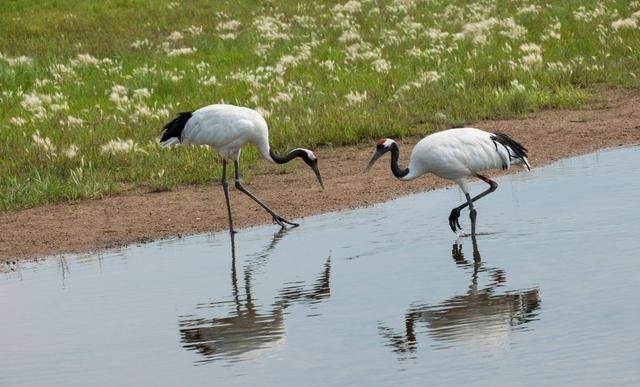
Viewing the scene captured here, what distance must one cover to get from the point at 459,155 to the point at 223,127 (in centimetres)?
299

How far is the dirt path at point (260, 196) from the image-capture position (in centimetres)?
1284

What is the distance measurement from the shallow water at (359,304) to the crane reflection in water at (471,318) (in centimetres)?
2

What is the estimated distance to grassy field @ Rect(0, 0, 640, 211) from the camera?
1606 cm

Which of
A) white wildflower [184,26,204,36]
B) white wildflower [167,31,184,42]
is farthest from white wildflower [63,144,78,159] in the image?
white wildflower [184,26,204,36]

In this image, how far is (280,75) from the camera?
71.7 feet

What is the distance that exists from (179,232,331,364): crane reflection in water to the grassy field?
5510mm

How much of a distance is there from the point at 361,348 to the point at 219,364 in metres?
0.93

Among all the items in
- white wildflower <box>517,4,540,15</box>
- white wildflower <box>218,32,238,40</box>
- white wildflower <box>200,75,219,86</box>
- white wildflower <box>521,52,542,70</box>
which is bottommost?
white wildflower <box>521,52,542,70</box>

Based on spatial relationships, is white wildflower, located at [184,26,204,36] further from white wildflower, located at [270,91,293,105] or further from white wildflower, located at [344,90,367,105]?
white wildflower, located at [344,90,367,105]

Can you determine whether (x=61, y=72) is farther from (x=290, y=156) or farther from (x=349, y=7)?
(x=290, y=156)

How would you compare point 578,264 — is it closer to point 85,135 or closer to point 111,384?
point 111,384

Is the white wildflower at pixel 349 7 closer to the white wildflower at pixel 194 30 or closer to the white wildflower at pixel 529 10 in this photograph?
the white wildflower at pixel 194 30

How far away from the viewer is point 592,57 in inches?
833

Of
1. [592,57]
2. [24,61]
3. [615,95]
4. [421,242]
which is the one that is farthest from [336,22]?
[421,242]
